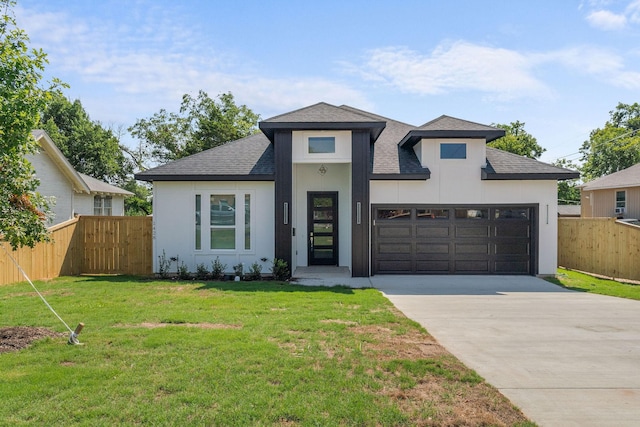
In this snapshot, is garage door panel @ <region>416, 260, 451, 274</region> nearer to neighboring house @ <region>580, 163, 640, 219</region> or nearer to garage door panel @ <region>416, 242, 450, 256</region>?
garage door panel @ <region>416, 242, 450, 256</region>

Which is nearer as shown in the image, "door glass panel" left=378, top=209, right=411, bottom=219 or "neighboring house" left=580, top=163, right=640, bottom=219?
"door glass panel" left=378, top=209, right=411, bottom=219

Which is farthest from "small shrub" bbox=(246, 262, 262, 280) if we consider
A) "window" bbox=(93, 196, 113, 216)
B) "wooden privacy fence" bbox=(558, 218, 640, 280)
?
"window" bbox=(93, 196, 113, 216)

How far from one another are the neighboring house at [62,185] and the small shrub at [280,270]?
825 centimetres

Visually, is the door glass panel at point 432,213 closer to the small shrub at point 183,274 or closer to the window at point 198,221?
the window at point 198,221

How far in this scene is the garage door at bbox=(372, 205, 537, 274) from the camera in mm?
12156

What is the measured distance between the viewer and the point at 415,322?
6668 millimetres

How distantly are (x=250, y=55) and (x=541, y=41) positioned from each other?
360 inches

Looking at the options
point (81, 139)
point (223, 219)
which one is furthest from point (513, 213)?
point (81, 139)

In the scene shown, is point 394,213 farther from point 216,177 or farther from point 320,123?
point 216,177

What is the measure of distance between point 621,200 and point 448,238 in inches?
764

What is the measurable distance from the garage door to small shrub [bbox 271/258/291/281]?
8.37 feet

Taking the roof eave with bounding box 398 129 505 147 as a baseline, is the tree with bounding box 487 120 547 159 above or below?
above

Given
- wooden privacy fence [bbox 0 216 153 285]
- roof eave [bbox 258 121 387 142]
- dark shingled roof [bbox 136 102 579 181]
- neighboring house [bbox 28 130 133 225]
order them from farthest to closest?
neighboring house [bbox 28 130 133 225], wooden privacy fence [bbox 0 216 153 285], dark shingled roof [bbox 136 102 579 181], roof eave [bbox 258 121 387 142]

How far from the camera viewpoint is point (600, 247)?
13188 mm
